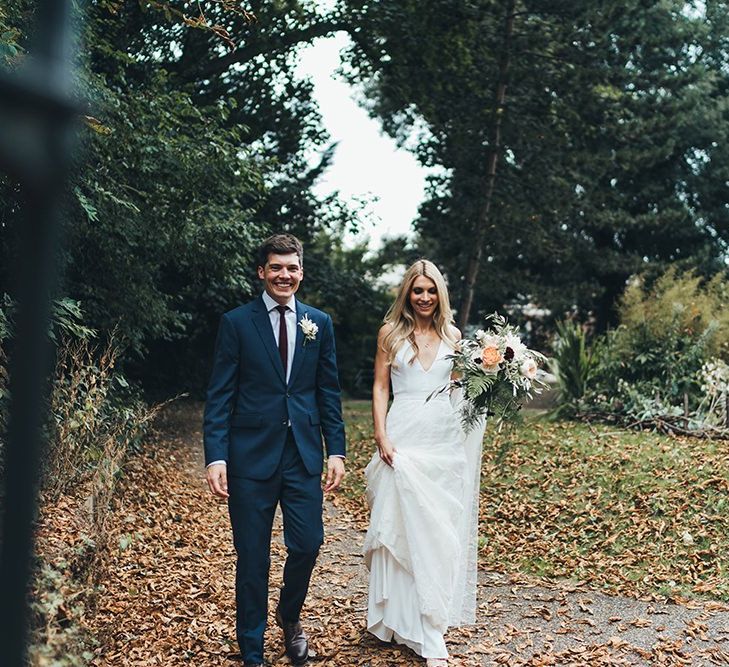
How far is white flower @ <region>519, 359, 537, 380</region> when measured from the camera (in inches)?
204

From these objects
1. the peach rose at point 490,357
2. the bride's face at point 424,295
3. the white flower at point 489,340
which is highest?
the bride's face at point 424,295

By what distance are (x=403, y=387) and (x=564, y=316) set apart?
21299mm

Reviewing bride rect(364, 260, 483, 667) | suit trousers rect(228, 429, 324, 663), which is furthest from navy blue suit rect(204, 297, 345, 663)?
bride rect(364, 260, 483, 667)

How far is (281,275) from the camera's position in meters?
4.75

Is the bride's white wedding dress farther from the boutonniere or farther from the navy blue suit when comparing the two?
the boutonniere

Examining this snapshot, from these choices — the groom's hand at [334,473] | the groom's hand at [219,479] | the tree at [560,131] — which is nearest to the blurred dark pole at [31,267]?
the groom's hand at [219,479]

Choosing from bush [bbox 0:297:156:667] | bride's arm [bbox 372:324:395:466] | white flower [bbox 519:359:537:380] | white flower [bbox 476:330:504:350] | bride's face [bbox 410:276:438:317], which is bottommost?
bush [bbox 0:297:156:667]

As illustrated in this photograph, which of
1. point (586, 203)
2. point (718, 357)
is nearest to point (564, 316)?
point (586, 203)

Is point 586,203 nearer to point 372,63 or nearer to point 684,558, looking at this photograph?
point 372,63

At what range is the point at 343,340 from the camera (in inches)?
885

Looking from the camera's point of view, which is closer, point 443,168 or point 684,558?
point 684,558

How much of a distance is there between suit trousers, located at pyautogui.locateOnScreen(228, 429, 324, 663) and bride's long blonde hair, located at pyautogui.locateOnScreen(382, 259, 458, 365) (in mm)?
1013

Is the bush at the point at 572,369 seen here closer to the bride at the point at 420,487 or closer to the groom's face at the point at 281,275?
the bride at the point at 420,487

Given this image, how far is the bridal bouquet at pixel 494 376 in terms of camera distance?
5145mm
